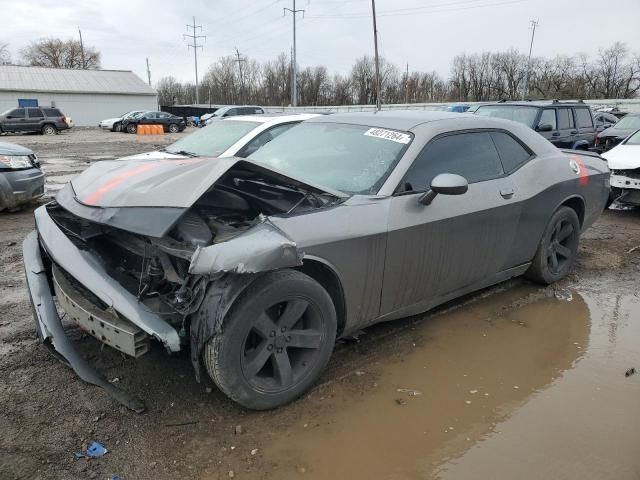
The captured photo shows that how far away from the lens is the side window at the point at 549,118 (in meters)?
10.3

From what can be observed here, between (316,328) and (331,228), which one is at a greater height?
(331,228)

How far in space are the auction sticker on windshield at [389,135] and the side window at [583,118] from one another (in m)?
9.27

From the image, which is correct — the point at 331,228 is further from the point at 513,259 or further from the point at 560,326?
the point at 560,326

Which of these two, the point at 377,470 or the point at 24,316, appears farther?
the point at 24,316

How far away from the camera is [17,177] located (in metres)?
6.82

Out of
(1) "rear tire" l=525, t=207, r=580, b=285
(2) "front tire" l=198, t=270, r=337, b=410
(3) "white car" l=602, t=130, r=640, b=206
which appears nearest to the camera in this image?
(2) "front tire" l=198, t=270, r=337, b=410

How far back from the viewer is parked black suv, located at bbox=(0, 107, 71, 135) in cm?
2700

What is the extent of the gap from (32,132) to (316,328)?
31.3 meters

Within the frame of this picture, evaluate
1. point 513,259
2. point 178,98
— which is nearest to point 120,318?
point 513,259

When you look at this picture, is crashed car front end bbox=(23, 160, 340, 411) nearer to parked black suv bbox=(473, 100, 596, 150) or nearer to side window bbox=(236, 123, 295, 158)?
side window bbox=(236, 123, 295, 158)

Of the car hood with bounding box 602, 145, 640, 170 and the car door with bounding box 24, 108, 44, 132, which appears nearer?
the car hood with bounding box 602, 145, 640, 170

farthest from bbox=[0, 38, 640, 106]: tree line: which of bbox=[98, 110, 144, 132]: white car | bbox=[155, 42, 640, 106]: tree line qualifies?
bbox=[98, 110, 144, 132]: white car

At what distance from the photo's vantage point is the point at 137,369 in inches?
123

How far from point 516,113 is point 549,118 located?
26.2 inches
